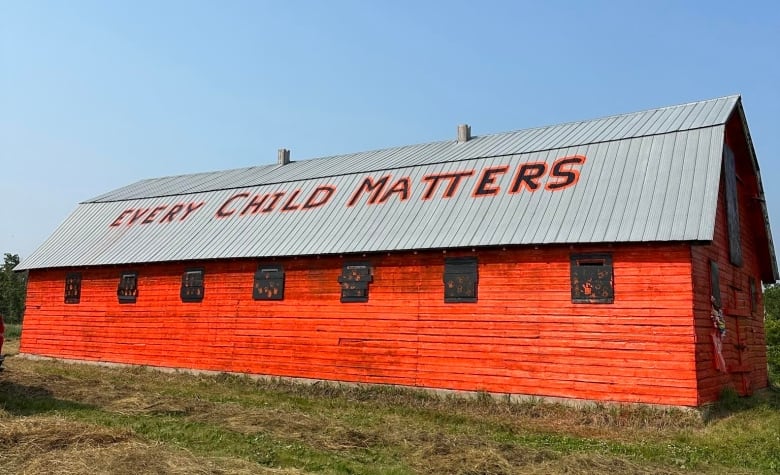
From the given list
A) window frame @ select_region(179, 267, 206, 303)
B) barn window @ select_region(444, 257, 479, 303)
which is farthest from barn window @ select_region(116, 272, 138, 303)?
barn window @ select_region(444, 257, 479, 303)

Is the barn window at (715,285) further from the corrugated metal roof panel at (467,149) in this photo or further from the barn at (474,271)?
the corrugated metal roof panel at (467,149)

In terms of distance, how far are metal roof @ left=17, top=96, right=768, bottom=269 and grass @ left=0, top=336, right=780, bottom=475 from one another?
360 centimetres

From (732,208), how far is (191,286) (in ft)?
50.3

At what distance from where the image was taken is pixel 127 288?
21.1 metres

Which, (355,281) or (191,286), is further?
(191,286)

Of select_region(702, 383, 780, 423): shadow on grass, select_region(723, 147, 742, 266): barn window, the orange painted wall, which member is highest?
select_region(723, 147, 742, 266): barn window

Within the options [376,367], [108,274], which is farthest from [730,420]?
[108,274]

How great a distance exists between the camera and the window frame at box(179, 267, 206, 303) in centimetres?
1938

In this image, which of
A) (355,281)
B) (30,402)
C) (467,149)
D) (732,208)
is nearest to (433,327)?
(355,281)

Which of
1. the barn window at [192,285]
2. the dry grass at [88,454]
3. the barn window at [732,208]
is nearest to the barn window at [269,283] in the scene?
the barn window at [192,285]

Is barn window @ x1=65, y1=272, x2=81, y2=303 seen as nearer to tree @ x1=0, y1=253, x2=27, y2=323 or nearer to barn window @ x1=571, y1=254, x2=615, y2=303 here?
barn window @ x1=571, y1=254, x2=615, y2=303

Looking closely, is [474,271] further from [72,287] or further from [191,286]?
[72,287]

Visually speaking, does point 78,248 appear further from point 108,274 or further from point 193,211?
point 193,211

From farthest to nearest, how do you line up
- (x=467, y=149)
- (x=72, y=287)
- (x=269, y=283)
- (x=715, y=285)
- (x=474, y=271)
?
(x=72, y=287) → (x=467, y=149) → (x=269, y=283) → (x=474, y=271) → (x=715, y=285)
